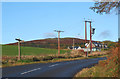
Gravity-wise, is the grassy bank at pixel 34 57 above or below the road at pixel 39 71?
below

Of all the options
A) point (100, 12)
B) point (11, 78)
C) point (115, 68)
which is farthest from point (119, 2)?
point (11, 78)

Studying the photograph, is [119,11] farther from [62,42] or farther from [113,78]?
[62,42]

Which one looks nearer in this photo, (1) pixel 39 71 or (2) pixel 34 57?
(1) pixel 39 71

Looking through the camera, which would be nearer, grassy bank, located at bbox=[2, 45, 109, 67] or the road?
the road

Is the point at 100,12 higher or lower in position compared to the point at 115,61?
higher

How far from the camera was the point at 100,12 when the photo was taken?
15.8 metres

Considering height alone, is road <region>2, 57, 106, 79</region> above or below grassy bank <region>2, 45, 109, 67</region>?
above

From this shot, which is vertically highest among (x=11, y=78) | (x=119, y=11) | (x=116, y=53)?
(x=119, y=11)

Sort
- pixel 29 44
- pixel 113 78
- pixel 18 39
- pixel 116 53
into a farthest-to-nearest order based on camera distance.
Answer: pixel 29 44, pixel 18 39, pixel 116 53, pixel 113 78

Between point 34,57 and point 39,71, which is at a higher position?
point 39,71

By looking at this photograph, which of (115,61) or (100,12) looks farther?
(100,12)

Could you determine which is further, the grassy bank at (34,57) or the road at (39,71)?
the grassy bank at (34,57)

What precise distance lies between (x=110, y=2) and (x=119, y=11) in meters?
0.85

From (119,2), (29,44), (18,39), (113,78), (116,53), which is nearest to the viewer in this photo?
(113,78)
